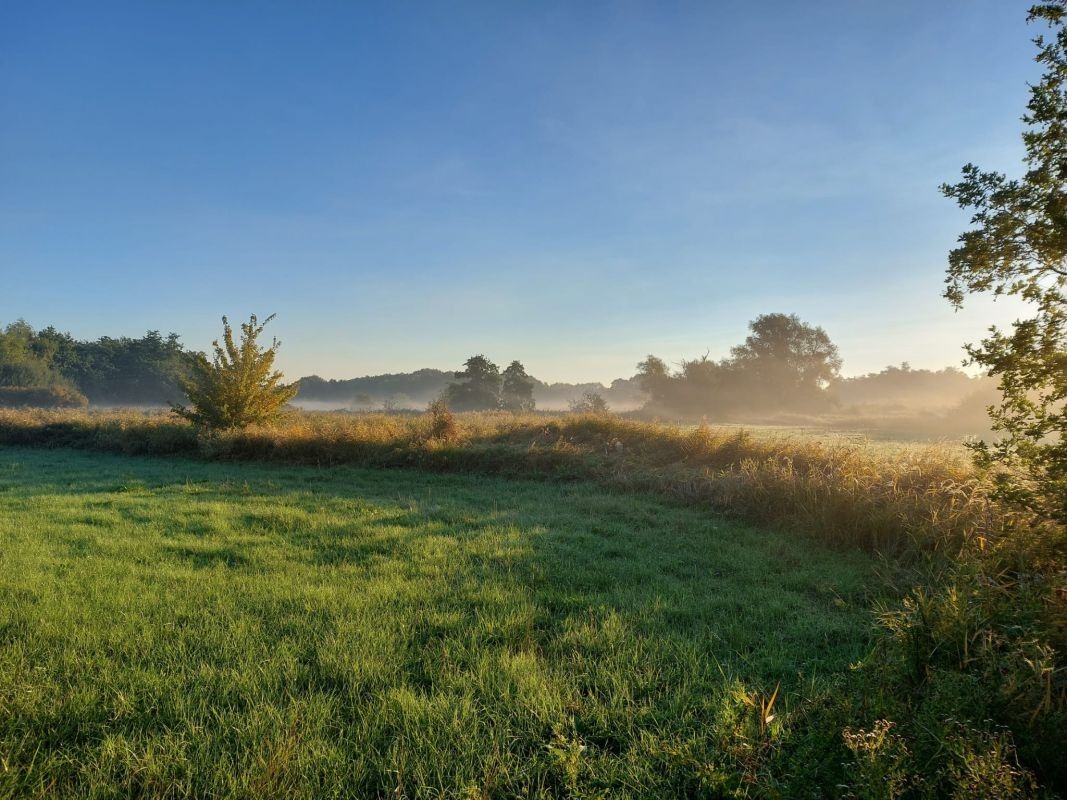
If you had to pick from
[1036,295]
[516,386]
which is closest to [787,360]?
[516,386]

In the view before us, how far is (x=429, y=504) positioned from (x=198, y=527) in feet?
12.4

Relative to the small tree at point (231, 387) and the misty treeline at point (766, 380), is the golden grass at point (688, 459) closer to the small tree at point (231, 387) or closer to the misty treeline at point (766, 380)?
the small tree at point (231, 387)

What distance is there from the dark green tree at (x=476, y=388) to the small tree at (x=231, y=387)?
41754mm

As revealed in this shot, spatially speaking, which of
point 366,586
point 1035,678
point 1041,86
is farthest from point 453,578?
point 1041,86

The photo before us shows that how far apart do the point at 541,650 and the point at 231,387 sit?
17975mm

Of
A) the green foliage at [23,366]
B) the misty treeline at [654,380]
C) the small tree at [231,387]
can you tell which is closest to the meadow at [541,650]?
the small tree at [231,387]

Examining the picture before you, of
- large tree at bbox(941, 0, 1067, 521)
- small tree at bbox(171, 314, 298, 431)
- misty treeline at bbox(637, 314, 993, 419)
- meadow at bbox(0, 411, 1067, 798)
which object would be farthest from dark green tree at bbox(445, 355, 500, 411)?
large tree at bbox(941, 0, 1067, 521)

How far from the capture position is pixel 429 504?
9719 millimetres

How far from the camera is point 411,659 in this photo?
350 cm

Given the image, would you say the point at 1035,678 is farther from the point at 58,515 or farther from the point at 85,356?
the point at 85,356

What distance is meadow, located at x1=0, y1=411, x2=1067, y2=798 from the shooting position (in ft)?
7.83

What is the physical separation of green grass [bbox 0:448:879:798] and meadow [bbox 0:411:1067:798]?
0.8 inches

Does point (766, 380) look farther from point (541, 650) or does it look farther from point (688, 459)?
point (541, 650)

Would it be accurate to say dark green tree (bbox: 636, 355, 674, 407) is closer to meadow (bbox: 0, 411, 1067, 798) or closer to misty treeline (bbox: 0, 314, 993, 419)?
misty treeline (bbox: 0, 314, 993, 419)
